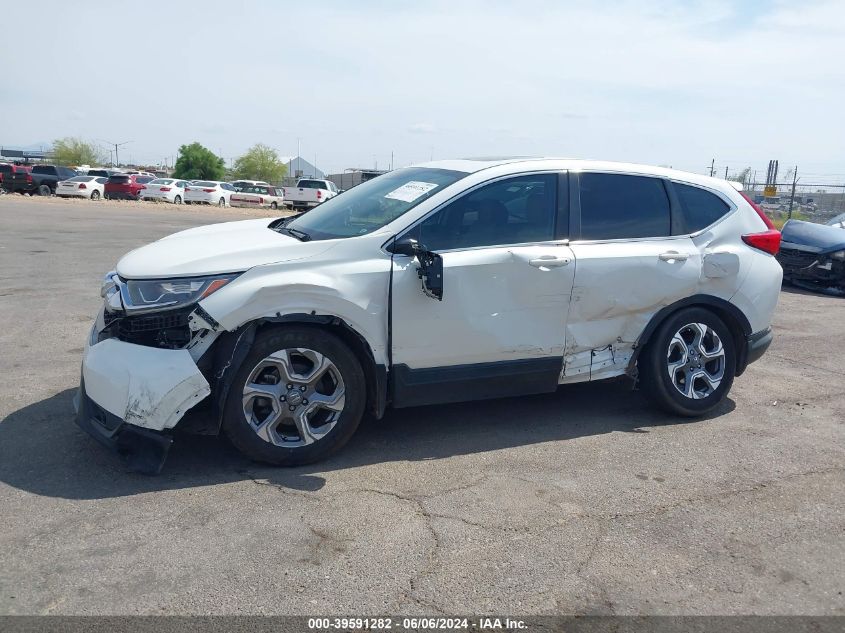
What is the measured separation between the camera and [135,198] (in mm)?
41406

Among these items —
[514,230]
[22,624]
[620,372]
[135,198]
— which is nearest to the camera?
[22,624]

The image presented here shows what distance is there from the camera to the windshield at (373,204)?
16.9 ft

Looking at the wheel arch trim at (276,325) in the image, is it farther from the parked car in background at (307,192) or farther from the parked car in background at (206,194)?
the parked car in background at (206,194)

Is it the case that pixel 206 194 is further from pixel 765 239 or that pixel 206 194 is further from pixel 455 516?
pixel 455 516

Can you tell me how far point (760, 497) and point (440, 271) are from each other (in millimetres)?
2255

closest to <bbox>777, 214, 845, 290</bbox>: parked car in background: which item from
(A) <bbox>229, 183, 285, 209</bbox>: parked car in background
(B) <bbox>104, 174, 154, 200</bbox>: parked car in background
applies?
(A) <bbox>229, 183, 285, 209</bbox>: parked car in background

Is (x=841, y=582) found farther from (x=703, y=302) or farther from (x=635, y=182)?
(x=635, y=182)

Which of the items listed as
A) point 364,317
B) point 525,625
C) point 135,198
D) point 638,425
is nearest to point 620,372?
point 638,425

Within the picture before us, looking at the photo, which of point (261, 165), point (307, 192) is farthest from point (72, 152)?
point (307, 192)

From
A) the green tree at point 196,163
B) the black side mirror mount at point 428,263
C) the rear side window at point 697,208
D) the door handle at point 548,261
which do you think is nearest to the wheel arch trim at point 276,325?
the black side mirror mount at point 428,263

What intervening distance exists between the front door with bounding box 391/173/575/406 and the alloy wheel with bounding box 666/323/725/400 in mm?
956

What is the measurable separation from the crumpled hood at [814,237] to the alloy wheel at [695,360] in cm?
768

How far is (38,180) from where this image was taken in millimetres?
38531

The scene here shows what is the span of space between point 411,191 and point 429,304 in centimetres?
90
